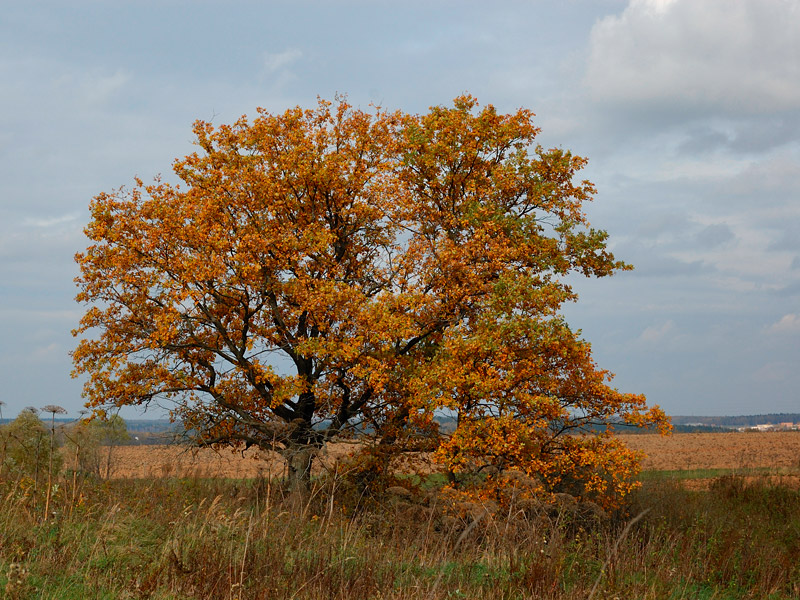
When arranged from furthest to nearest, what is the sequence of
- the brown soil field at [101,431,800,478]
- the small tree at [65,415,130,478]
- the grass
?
the brown soil field at [101,431,800,478] → the small tree at [65,415,130,478] → the grass

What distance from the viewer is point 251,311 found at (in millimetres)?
19781

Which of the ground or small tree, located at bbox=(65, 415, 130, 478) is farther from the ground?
small tree, located at bbox=(65, 415, 130, 478)

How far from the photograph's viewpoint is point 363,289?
20531 millimetres

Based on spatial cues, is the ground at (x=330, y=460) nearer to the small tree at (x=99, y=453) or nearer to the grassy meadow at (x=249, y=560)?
the small tree at (x=99, y=453)

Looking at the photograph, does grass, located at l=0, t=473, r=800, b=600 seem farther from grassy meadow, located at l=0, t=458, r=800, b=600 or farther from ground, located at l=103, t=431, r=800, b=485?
ground, located at l=103, t=431, r=800, b=485

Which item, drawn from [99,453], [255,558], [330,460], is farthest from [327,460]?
[255,558]

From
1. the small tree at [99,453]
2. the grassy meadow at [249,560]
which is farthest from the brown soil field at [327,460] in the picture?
the grassy meadow at [249,560]

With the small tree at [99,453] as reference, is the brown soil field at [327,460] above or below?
below

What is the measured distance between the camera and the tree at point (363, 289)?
16609mm

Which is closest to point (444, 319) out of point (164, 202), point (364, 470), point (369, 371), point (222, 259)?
point (369, 371)

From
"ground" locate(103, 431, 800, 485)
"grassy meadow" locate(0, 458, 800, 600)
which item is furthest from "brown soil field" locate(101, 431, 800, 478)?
"grassy meadow" locate(0, 458, 800, 600)

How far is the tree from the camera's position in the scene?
54.5 ft

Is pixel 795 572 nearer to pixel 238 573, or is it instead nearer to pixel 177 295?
pixel 238 573

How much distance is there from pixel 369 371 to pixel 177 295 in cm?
560
